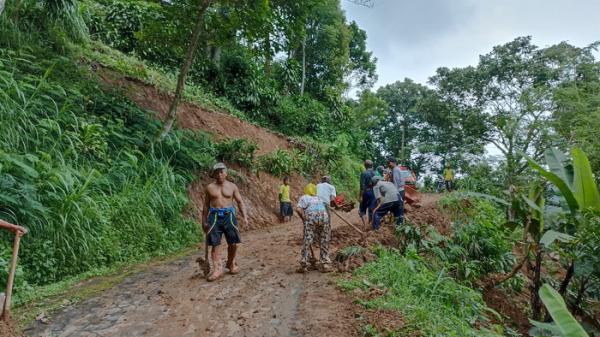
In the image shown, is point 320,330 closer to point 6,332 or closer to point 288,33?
point 6,332

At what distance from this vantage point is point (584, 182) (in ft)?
18.0

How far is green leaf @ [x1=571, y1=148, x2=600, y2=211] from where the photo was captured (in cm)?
546

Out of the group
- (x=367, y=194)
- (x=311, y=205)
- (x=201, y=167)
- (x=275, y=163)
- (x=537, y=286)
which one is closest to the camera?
(x=537, y=286)

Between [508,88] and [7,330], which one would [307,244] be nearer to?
[7,330]

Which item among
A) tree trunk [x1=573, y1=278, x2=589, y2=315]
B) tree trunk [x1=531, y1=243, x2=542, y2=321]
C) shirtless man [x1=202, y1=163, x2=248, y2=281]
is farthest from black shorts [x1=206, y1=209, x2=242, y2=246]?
tree trunk [x1=573, y1=278, x2=589, y2=315]

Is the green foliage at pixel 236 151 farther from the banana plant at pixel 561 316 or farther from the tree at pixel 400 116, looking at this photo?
the tree at pixel 400 116

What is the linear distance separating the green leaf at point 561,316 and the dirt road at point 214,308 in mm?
1816

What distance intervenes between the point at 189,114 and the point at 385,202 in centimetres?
740

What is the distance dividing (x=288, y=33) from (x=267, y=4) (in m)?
1.34

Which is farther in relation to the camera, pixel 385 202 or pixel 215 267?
pixel 385 202

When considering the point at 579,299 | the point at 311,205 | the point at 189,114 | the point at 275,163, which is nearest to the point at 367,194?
the point at 311,205

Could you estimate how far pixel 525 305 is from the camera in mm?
7762

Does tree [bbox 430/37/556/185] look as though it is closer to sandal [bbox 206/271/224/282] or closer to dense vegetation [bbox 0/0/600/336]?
dense vegetation [bbox 0/0/600/336]

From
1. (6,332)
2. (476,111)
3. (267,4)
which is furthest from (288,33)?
(476,111)
